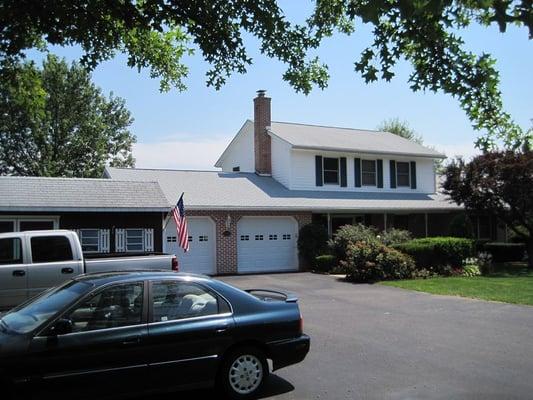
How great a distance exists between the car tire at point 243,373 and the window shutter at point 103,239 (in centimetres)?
1237

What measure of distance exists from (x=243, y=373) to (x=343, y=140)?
78.5 ft

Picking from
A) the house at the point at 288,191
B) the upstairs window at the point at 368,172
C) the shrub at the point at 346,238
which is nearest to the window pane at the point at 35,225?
the house at the point at 288,191

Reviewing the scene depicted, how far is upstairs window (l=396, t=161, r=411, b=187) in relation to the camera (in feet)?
95.8

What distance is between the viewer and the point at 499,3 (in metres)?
3.19

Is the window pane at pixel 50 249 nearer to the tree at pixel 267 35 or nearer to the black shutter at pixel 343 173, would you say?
the tree at pixel 267 35

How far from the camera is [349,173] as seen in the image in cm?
2752

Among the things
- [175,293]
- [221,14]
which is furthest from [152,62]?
[175,293]

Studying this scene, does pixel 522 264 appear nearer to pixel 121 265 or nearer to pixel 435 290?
pixel 435 290

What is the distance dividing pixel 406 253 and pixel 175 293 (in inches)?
646

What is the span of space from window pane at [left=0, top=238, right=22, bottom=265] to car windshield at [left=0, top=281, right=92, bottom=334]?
4682 millimetres

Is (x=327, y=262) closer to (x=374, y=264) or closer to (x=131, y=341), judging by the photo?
(x=374, y=264)

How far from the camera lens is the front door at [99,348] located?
17.4 feet

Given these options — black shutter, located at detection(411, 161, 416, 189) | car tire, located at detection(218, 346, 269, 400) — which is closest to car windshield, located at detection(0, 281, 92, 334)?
car tire, located at detection(218, 346, 269, 400)

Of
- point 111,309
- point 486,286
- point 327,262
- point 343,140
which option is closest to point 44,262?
point 111,309
